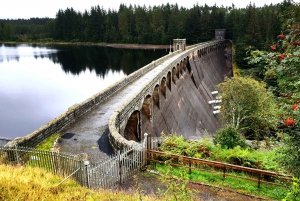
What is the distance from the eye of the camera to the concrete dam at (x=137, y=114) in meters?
13.9

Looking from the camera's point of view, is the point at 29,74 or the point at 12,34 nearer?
the point at 29,74

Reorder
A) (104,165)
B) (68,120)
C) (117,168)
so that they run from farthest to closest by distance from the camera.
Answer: (68,120) < (117,168) < (104,165)

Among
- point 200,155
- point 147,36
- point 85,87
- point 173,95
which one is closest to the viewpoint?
point 200,155

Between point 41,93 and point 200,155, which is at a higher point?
point 200,155

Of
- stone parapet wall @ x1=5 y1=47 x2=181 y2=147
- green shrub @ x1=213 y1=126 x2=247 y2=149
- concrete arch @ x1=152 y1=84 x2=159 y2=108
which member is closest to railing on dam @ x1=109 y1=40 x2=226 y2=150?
concrete arch @ x1=152 y1=84 x2=159 y2=108

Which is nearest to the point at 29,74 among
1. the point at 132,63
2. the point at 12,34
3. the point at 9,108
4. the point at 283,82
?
the point at 9,108

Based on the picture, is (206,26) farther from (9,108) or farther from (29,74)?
(9,108)

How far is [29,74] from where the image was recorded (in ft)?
200

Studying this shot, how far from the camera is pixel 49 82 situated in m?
55.5

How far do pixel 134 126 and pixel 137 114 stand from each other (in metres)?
0.99

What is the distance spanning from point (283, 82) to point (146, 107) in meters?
16.6

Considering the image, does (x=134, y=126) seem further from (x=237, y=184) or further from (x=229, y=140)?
(x=237, y=184)

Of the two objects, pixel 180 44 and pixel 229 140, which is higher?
pixel 180 44

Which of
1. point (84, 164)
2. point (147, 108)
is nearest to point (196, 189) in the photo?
point (84, 164)
